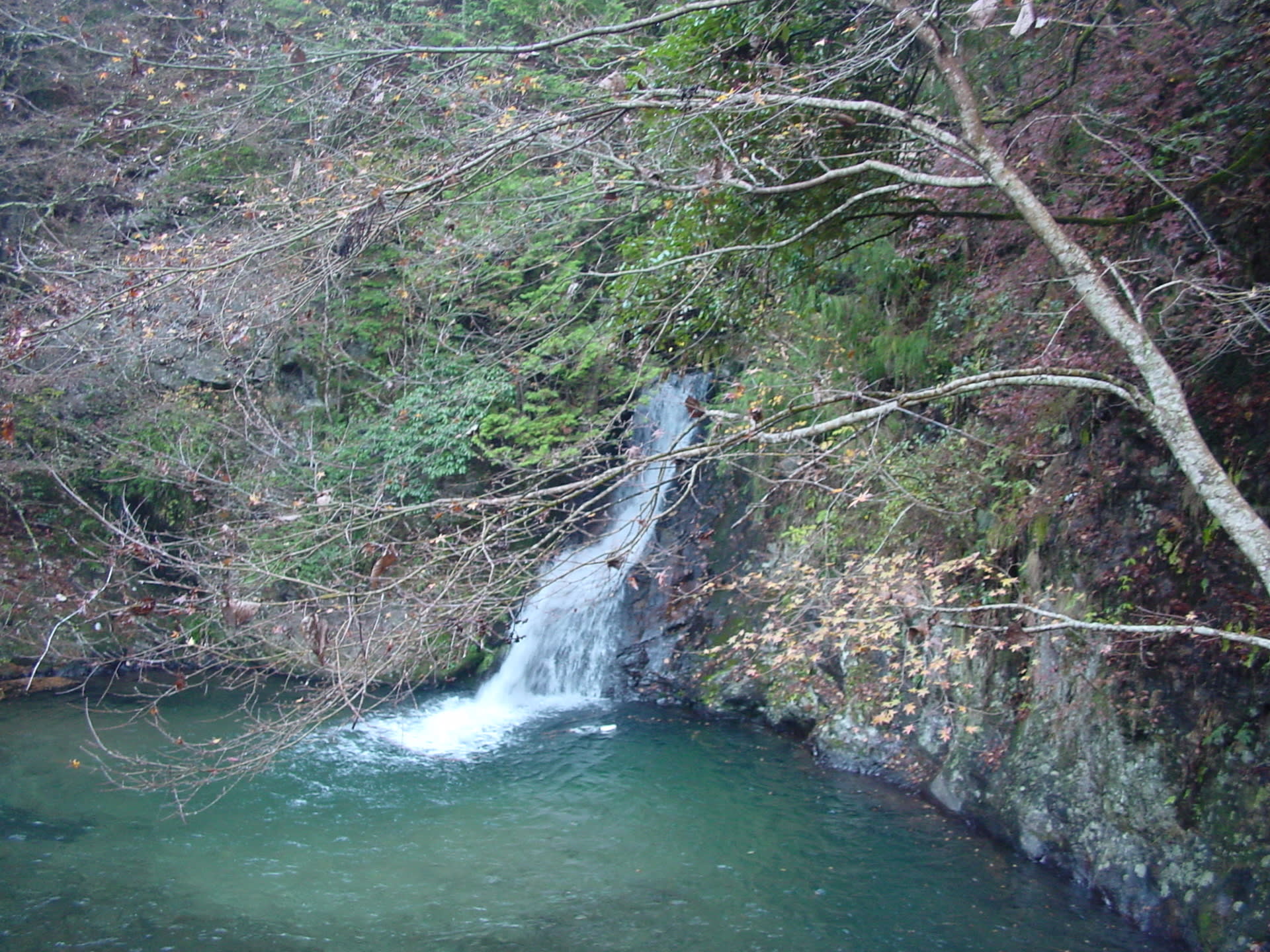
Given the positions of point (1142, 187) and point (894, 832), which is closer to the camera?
point (1142, 187)

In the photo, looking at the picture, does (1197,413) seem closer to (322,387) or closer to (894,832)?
(894,832)

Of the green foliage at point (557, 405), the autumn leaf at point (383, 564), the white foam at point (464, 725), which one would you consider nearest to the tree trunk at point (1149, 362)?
the autumn leaf at point (383, 564)

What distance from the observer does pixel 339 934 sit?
18.9ft

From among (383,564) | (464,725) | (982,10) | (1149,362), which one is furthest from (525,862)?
(982,10)

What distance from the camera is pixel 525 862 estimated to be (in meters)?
6.87

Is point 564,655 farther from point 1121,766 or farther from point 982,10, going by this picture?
point 982,10

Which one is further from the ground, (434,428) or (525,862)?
(434,428)

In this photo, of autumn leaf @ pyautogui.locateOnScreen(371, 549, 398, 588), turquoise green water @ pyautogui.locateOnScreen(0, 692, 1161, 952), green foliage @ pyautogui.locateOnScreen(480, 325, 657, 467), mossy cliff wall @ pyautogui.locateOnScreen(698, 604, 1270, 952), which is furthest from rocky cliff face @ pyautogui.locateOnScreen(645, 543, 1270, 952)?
green foliage @ pyautogui.locateOnScreen(480, 325, 657, 467)

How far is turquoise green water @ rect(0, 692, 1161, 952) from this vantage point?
5754 mm

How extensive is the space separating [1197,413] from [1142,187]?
1.38 meters

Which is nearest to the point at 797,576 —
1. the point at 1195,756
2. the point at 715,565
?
the point at 715,565

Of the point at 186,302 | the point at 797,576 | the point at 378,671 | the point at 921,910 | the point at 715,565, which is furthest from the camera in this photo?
the point at 715,565

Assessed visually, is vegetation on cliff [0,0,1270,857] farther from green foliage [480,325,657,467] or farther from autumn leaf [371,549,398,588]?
green foliage [480,325,657,467]

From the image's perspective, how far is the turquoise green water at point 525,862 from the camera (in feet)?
18.9
